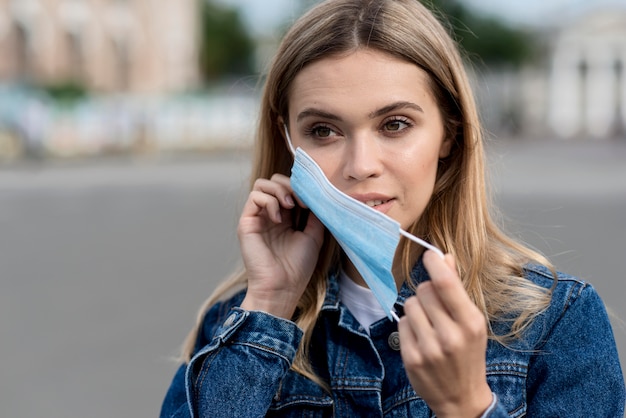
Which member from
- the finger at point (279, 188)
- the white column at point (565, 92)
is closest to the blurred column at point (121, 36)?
the white column at point (565, 92)

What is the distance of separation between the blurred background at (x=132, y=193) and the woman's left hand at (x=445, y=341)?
3.81 feet

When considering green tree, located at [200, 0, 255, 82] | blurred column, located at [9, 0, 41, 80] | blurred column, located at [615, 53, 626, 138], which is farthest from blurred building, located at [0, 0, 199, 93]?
blurred column, located at [615, 53, 626, 138]

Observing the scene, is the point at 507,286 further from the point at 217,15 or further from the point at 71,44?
the point at 217,15

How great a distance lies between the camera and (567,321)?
1.99m

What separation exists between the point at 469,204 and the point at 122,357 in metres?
4.34

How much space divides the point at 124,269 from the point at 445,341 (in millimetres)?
7748

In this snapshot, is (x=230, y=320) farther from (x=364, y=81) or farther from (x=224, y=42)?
(x=224, y=42)

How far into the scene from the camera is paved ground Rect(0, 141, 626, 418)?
5613mm

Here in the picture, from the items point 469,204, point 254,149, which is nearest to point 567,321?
point 469,204

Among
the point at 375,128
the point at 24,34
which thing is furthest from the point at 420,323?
the point at 24,34

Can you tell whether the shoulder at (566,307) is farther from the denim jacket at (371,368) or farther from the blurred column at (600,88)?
the blurred column at (600,88)

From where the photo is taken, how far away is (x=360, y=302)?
2285mm

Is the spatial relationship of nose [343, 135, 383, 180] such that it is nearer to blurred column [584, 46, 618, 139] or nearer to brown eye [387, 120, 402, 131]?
brown eye [387, 120, 402, 131]

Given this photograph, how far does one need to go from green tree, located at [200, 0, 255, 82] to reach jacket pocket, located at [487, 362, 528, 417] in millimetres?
A: 66399
